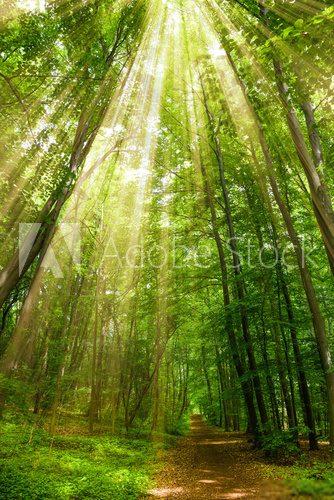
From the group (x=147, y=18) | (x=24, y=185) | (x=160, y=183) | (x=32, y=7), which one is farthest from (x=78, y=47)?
(x=160, y=183)

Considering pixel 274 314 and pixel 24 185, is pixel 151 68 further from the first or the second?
pixel 274 314

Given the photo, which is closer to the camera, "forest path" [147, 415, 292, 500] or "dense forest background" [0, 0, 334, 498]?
"dense forest background" [0, 0, 334, 498]

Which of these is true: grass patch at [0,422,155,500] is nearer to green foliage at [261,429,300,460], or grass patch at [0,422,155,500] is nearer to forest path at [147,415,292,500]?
forest path at [147,415,292,500]

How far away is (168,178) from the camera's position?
588 inches

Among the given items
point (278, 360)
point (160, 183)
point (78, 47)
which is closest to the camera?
point (78, 47)

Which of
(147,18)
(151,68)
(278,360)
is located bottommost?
(278,360)

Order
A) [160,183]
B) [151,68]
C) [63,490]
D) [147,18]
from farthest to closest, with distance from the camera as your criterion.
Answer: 1. [160,183]
2. [151,68]
3. [147,18]
4. [63,490]

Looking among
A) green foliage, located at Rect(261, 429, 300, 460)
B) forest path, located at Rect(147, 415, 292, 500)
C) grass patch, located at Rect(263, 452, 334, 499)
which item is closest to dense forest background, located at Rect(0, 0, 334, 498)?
green foliage, located at Rect(261, 429, 300, 460)

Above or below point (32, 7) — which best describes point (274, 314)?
below

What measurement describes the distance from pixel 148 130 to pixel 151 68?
2.65m

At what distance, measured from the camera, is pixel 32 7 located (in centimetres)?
643

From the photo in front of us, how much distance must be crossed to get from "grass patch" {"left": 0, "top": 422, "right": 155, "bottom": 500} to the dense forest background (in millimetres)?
135

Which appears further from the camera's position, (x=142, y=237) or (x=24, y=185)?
(x=142, y=237)

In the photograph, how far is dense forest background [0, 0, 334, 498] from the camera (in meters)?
5.73
